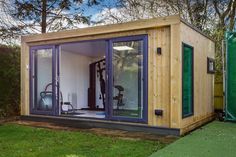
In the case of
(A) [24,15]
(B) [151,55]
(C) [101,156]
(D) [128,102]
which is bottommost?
(C) [101,156]

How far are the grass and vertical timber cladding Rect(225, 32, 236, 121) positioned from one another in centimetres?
373

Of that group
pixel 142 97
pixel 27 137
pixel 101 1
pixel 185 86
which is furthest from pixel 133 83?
pixel 101 1

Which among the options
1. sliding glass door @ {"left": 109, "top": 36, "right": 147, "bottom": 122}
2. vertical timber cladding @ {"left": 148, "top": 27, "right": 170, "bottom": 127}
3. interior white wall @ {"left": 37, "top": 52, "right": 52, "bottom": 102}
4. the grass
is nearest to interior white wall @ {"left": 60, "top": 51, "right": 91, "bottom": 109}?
interior white wall @ {"left": 37, "top": 52, "right": 52, "bottom": 102}

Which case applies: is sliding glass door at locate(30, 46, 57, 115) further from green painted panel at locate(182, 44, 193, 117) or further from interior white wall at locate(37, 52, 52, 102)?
green painted panel at locate(182, 44, 193, 117)

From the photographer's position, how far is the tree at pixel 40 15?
11594 millimetres

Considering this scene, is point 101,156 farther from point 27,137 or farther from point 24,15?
point 24,15

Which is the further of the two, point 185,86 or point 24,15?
point 24,15

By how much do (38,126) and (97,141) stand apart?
238 centimetres

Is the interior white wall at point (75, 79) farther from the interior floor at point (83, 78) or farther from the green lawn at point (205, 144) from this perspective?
the green lawn at point (205, 144)

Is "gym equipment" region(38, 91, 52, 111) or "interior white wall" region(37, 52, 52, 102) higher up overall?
"interior white wall" region(37, 52, 52, 102)

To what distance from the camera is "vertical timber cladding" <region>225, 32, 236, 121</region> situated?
851 cm

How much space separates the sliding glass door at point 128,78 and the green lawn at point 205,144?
1.28 m

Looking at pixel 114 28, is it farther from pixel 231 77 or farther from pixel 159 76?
pixel 231 77

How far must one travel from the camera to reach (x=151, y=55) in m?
6.76
